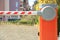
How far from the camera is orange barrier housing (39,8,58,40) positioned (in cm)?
480

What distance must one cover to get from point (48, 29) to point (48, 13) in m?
0.33

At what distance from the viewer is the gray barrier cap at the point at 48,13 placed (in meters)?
4.71

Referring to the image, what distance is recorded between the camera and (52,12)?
15.6ft

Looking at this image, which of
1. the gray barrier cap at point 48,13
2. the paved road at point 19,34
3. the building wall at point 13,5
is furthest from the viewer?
the building wall at point 13,5

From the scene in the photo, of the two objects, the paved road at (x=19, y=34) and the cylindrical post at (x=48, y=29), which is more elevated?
the cylindrical post at (x=48, y=29)

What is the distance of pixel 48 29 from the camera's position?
4828mm

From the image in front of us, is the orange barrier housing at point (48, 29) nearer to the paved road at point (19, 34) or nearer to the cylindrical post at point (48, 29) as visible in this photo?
the cylindrical post at point (48, 29)

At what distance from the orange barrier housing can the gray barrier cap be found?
0.08 metres

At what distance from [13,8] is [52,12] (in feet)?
136

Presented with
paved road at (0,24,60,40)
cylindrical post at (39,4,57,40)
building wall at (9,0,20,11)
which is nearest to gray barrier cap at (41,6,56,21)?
cylindrical post at (39,4,57,40)

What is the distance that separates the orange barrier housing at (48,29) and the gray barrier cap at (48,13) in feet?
0.25

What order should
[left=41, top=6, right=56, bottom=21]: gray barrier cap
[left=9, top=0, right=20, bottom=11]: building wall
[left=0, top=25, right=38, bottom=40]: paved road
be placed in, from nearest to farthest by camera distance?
[left=41, top=6, right=56, bottom=21]: gray barrier cap < [left=0, top=25, right=38, bottom=40]: paved road < [left=9, top=0, right=20, bottom=11]: building wall

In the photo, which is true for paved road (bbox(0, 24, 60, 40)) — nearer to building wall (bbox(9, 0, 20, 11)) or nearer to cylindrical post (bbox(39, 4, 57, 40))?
cylindrical post (bbox(39, 4, 57, 40))

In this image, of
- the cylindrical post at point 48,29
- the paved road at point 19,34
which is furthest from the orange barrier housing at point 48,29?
the paved road at point 19,34
